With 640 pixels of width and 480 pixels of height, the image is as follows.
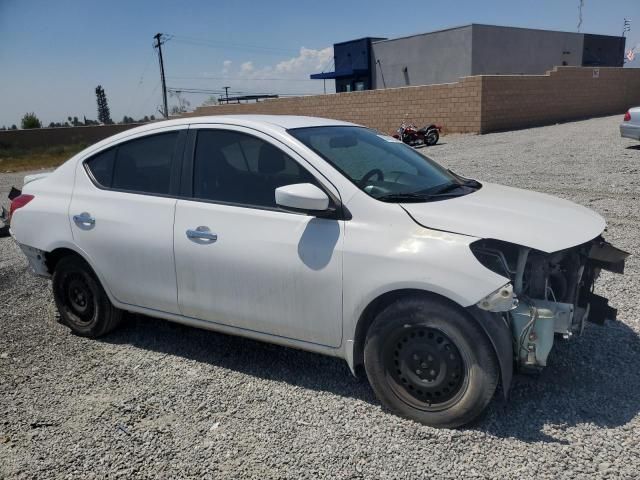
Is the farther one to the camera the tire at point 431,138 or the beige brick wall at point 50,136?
the beige brick wall at point 50,136

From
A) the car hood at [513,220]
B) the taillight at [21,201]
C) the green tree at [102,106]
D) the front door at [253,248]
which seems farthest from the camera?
the green tree at [102,106]

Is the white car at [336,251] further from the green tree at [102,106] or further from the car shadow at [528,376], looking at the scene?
the green tree at [102,106]

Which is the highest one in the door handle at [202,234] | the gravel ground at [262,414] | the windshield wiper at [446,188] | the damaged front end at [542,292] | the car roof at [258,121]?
the car roof at [258,121]

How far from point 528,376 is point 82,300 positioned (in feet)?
11.6

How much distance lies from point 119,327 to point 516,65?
37.1 m

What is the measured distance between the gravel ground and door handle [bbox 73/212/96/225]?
104cm

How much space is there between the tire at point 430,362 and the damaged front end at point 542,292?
0.21 meters

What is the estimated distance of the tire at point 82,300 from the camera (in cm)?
450

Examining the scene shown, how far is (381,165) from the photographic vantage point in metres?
3.88

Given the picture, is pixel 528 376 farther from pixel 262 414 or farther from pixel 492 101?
pixel 492 101

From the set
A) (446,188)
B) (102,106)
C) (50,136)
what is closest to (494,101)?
(446,188)

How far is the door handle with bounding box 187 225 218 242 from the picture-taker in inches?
145

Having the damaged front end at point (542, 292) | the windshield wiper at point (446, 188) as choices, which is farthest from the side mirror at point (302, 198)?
the damaged front end at point (542, 292)

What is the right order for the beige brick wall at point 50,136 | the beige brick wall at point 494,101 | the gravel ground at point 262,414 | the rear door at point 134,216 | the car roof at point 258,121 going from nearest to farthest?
the gravel ground at point 262,414 < the car roof at point 258,121 < the rear door at point 134,216 < the beige brick wall at point 494,101 < the beige brick wall at point 50,136
